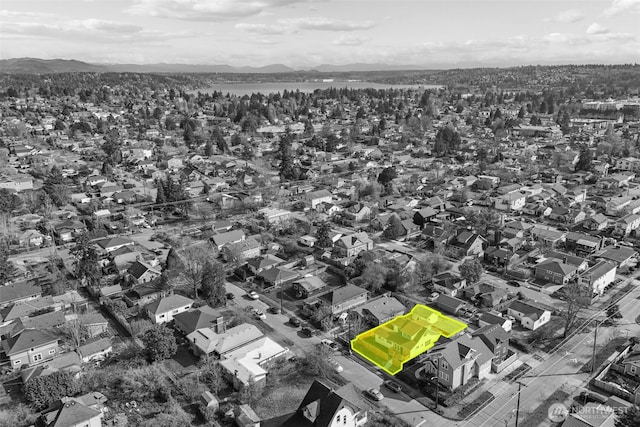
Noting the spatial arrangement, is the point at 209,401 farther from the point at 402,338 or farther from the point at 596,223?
the point at 596,223

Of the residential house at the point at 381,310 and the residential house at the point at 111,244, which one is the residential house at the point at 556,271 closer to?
the residential house at the point at 381,310

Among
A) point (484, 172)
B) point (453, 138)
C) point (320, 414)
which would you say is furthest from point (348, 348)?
point (453, 138)

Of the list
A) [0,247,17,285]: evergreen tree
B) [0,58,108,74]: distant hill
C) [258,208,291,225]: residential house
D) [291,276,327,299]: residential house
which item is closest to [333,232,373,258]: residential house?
[291,276,327,299]: residential house

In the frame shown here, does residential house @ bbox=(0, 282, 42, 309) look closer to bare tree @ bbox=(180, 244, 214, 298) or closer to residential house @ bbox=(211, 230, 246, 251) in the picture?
bare tree @ bbox=(180, 244, 214, 298)

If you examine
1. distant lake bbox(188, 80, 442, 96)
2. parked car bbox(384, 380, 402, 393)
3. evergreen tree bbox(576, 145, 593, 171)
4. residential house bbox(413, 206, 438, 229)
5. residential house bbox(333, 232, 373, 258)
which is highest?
distant lake bbox(188, 80, 442, 96)

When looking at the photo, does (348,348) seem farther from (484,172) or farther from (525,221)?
(484,172)
